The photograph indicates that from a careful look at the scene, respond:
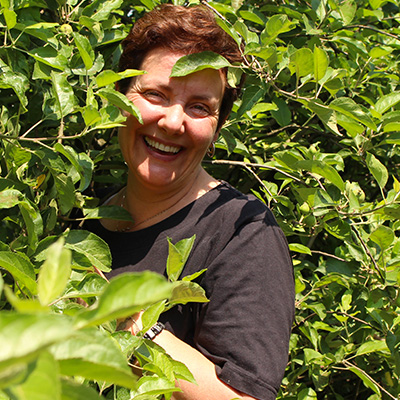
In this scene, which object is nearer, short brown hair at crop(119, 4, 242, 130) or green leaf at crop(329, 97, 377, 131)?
green leaf at crop(329, 97, 377, 131)

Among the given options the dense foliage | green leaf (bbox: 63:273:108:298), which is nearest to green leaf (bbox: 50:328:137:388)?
the dense foliage

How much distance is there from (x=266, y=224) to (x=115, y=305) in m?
1.27

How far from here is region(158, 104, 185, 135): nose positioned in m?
1.76

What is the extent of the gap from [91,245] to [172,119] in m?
0.51

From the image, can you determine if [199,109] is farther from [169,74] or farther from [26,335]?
[26,335]

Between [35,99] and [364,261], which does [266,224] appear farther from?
[35,99]

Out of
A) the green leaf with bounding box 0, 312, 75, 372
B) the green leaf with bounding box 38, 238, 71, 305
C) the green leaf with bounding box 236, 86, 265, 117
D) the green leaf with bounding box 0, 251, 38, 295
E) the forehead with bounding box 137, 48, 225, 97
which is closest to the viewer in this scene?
the green leaf with bounding box 0, 312, 75, 372

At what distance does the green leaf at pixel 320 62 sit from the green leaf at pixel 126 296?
1.24 m

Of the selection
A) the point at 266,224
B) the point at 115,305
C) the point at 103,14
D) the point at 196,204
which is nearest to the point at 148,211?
the point at 196,204

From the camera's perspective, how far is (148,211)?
193 centimetres

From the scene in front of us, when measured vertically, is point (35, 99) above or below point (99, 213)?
above

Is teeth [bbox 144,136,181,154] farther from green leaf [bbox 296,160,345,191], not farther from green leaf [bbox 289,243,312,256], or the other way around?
green leaf [bbox 289,243,312,256]

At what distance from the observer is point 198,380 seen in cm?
145

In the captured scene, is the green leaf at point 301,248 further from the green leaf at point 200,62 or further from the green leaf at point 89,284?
the green leaf at point 89,284
